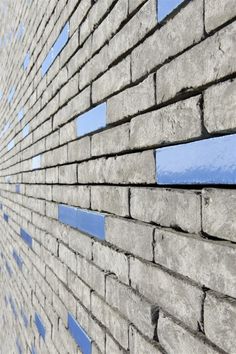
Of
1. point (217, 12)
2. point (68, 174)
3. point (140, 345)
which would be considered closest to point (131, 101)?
point (217, 12)

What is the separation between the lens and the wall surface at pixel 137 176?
3.34 feet

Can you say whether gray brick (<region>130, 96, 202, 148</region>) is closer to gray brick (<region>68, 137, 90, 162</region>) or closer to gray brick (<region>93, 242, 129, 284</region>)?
gray brick (<region>93, 242, 129, 284</region>)

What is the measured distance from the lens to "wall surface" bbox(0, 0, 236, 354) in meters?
1.02

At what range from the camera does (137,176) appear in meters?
1.45

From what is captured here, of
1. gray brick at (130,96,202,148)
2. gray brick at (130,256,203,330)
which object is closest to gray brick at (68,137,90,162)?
gray brick at (130,96,202,148)

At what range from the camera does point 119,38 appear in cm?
160

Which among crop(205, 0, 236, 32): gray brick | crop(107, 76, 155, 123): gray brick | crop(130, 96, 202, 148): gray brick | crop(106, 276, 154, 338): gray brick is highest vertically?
crop(205, 0, 236, 32): gray brick

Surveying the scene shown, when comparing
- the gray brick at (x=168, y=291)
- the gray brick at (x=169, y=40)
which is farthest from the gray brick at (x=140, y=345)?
the gray brick at (x=169, y=40)

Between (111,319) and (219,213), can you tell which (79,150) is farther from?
(219,213)

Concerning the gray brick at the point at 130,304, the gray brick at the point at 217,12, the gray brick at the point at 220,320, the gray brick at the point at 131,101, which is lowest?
the gray brick at the point at 130,304

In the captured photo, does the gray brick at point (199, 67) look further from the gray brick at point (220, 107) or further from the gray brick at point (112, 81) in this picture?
the gray brick at point (112, 81)

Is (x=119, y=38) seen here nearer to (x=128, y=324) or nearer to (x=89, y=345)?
(x=128, y=324)

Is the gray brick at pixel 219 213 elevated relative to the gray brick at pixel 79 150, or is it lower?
lower

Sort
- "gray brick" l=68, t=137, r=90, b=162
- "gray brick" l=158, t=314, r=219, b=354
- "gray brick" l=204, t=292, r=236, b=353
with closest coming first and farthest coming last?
"gray brick" l=204, t=292, r=236, b=353 → "gray brick" l=158, t=314, r=219, b=354 → "gray brick" l=68, t=137, r=90, b=162
